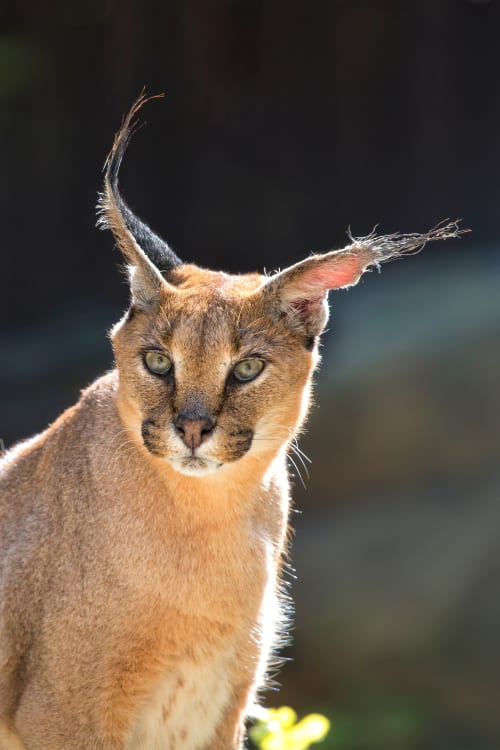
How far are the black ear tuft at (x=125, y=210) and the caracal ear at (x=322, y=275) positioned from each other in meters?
0.46

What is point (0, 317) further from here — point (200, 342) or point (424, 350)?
point (200, 342)

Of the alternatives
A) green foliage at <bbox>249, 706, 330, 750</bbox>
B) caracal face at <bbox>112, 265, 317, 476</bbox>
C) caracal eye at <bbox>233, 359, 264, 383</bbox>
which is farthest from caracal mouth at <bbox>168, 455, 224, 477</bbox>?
green foliage at <bbox>249, 706, 330, 750</bbox>

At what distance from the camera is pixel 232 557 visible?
412cm

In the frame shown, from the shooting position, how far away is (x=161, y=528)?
4.08 meters

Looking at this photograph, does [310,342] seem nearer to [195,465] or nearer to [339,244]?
[195,465]

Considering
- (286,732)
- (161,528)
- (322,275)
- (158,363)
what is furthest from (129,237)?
(286,732)

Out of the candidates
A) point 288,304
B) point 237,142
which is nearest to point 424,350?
point 237,142

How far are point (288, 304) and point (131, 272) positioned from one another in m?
0.54

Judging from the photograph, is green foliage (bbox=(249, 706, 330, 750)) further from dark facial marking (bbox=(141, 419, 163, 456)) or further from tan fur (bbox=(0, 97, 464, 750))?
dark facial marking (bbox=(141, 419, 163, 456))

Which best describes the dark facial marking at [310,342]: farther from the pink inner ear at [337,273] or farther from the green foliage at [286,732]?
the green foliage at [286,732]

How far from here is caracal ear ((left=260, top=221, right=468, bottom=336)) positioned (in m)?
3.85

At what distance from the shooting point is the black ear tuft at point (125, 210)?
3.97 metres

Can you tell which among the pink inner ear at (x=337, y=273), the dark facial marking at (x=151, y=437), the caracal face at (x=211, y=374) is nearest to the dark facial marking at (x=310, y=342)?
the caracal face at (x=211, y=374)

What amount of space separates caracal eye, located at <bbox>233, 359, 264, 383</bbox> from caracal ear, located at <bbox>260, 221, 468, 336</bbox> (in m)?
0.21
